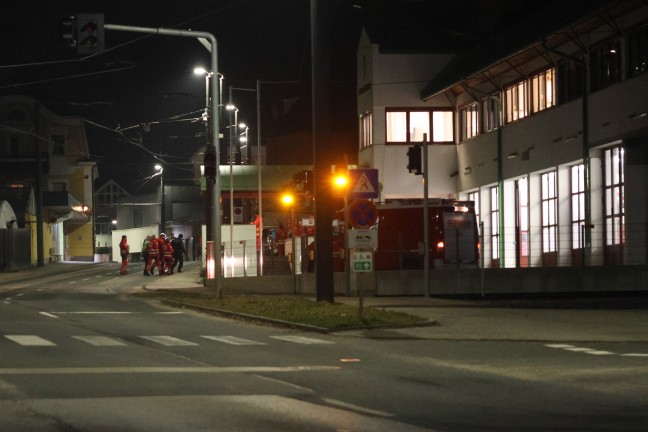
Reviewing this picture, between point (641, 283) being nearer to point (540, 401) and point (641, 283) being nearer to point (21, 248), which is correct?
point (540, 401)

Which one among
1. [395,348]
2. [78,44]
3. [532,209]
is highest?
[78,44]

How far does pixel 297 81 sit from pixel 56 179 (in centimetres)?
2262

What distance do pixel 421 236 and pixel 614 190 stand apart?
6.27 meters

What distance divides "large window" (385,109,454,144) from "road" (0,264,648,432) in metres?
27.7

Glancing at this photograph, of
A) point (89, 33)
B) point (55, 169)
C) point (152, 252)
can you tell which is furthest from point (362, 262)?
point (55, 169)

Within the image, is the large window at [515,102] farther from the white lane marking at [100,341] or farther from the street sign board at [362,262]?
the white lane marking at [100,341]

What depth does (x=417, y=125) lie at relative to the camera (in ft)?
159

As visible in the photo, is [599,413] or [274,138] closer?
[599,413]

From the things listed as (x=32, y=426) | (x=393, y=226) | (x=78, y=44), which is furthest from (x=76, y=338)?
(x=393, y=226)

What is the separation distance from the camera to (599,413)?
10375 mm

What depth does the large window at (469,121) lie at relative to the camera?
46.7 m

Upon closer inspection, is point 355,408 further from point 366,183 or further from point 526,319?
point 526,319

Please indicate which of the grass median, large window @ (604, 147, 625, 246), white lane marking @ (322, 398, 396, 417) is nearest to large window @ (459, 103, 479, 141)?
large window @ (604, 147, 625, 246)

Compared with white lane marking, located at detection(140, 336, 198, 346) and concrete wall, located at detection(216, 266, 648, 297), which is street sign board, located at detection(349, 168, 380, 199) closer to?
white lane marking, located at detection(140, 336, 198, 346)
